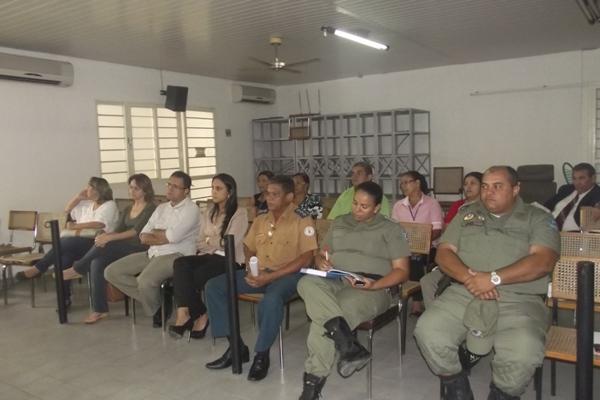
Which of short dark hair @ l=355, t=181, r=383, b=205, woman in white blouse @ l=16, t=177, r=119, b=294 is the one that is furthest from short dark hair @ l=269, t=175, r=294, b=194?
woman in white blouse @ l=16, t=177, r=119, b=294

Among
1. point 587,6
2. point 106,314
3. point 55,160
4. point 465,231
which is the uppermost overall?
point 587,6

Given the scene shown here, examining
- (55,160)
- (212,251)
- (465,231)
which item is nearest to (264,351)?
(212,251)

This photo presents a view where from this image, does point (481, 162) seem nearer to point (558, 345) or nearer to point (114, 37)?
point (114, 37)

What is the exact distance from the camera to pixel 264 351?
3166 millimetres

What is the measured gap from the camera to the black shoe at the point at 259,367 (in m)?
3.12

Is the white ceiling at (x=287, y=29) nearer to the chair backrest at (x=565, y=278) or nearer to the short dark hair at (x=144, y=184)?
the short dark hair at (x=144, y=184)

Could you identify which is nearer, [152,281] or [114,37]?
[152,281]

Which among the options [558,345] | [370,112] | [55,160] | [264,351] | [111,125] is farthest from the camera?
[370,112]

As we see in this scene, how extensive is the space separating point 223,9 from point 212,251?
2.31m

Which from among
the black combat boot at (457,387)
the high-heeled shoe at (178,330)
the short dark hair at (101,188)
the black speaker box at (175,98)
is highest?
the black speaker box at (175,98)

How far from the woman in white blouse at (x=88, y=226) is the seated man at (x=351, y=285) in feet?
8.00

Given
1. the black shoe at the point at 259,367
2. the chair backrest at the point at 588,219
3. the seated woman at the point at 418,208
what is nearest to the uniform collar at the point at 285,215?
the black shoe at the point at 259,367

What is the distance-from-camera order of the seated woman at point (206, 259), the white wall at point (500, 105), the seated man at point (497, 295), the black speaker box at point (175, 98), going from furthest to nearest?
the black speaker box at point (175, 98) → the white wall at point (500, 105) → the seated woman at point (206, 259) → the seated man at point (497, 295)

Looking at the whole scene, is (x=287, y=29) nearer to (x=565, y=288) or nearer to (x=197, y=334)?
(x=197, y=334)
